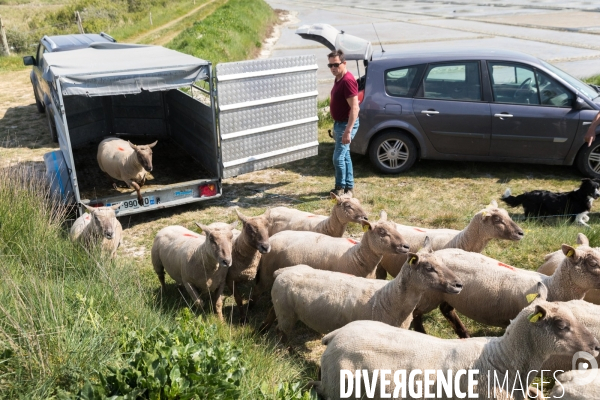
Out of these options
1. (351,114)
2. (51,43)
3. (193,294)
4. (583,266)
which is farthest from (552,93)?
(51,43)

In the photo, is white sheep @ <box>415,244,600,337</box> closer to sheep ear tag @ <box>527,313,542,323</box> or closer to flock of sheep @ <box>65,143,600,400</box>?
flock of sheep @ <box>65,143,600,400</box>

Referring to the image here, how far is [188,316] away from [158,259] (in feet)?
6.80

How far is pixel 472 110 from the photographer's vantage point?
33.9 ft

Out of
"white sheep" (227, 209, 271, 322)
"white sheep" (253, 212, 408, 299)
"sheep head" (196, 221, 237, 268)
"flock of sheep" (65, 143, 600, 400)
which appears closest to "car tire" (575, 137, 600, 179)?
"flock of sheep" (65, 143, 600, 400)

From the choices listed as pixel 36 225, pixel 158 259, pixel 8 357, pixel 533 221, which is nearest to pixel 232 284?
pixel 158 259

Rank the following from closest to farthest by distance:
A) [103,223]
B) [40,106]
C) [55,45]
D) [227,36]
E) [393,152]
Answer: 1. [103,223]
2. [393,152]
3. [55,45]
4. [40,106]
5. [227,36]

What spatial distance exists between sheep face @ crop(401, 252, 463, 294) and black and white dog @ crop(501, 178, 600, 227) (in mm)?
3894

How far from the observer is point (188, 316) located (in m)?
5.39

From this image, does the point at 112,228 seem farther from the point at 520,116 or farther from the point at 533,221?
the point at 520,116

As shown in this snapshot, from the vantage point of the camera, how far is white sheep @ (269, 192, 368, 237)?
7.34 meters

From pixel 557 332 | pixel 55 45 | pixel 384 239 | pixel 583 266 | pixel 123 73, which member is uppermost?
pixel 123 73

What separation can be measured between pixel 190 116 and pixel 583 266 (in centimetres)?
751

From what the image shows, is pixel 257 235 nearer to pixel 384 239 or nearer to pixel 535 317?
pixel 384 239

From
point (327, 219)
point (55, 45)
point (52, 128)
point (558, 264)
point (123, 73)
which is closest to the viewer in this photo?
point (558, 264)
